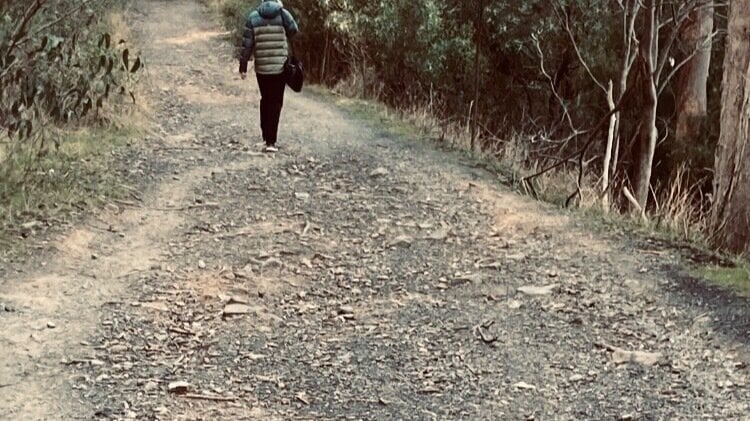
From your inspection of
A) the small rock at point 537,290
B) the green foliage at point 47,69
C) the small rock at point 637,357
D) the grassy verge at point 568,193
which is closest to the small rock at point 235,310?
the small rock at point 537,290

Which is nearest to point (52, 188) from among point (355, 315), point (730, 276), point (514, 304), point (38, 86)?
point (38, 86)

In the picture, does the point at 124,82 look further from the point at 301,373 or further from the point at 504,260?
the point at 301,373

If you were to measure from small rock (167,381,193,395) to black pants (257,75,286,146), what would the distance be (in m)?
5.71

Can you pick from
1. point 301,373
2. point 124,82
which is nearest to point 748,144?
point 301,373

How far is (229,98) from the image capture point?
47.3 ft

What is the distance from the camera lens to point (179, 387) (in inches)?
189

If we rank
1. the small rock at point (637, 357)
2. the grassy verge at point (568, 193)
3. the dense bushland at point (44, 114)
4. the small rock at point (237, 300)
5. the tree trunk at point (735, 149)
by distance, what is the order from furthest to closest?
1. the dense bushland at point (44, 114)
2. the tree trunk at point (735, 149)
3. the grassy verge at point (568, 193)
4. the small rock at point (237, 300)
5. the small rock at point (637, 357)

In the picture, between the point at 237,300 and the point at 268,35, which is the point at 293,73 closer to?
the point at 268,35

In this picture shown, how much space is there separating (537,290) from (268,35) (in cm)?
477

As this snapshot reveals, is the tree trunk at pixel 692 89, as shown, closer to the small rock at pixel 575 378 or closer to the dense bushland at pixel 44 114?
the dense bushland at pixel 44 114

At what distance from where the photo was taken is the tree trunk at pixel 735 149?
7258mm

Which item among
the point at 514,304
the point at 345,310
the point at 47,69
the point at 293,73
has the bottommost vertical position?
the point at 345,310

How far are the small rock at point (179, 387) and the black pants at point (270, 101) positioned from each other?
225 inches

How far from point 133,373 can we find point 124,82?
8107 mm
